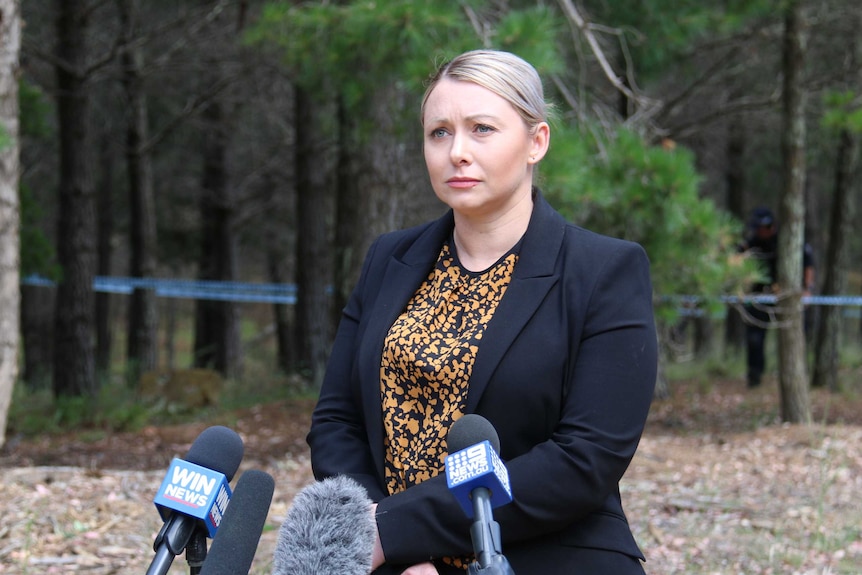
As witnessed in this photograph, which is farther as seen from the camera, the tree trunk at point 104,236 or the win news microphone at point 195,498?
the tree trunk at point 104,236

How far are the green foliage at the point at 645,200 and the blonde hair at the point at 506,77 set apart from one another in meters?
3.11

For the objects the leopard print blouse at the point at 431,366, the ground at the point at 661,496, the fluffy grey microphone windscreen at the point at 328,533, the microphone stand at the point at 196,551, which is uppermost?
the leopard print blouse at the point at 431,366

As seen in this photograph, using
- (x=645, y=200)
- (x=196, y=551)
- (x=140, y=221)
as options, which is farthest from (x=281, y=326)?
(x=196, y=551)

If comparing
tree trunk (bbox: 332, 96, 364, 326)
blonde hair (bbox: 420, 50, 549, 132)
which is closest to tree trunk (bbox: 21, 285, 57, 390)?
tree trunk (bbox: 332, 96, 364, 326)

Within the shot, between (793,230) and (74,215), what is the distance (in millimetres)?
8386

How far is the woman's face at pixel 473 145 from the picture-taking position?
2.43 meters

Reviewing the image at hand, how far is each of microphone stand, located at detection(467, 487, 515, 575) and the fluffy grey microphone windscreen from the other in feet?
1.21

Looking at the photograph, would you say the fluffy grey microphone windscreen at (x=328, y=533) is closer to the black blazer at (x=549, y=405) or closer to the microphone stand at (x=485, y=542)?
the black blazer at (x=549, y=405)

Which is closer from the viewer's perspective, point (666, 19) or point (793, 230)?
point (793, 230)

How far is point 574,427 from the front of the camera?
89.4 inches

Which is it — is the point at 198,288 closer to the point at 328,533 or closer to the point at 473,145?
the point at 473,145

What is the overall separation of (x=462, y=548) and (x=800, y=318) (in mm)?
7394

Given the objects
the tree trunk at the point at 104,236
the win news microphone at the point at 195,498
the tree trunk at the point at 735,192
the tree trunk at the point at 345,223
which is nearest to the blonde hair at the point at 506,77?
the win news microphone at the point at 195,498

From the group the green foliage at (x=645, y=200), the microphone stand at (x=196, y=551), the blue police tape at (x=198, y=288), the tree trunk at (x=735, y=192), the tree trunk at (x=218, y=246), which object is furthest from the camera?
the tree trunk at (x=735, y=192)
